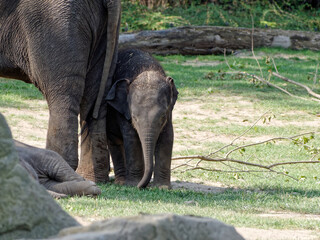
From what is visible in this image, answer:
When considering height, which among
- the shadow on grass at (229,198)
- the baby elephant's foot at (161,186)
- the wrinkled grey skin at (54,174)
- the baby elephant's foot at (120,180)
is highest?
the wrinkled grey skin at (54,174)

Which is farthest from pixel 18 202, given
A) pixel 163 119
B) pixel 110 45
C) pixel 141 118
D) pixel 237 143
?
pixel 237 143

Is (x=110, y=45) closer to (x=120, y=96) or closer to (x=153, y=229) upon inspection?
(x=120, y=96)

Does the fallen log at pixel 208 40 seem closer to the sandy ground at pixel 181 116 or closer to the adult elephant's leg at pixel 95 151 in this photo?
the sandy ground at pixel 181 116

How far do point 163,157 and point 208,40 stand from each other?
12461mm

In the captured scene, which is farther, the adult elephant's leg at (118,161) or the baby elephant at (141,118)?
the adult elephant's leg at (118,161)

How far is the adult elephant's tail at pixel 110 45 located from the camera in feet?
25.4

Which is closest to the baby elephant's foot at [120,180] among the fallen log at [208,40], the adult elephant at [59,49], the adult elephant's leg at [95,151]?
the adult elephant's leg at [95,151]

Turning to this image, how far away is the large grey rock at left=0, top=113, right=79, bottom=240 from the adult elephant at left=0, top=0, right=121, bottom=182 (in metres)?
4.12

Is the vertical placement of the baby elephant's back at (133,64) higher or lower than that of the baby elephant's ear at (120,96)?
higher

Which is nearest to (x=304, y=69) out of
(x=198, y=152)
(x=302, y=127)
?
(x=302, y=127)

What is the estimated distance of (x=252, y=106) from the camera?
46.5 ft

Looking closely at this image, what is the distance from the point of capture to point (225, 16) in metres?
23.9

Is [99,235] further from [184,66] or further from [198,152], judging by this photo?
[184,66]

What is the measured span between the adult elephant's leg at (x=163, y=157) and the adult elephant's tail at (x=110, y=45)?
821 millimetres
